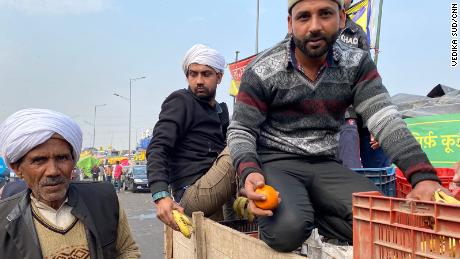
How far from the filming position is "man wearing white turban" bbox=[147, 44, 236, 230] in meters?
3.15

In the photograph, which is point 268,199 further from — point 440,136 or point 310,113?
point 440,136

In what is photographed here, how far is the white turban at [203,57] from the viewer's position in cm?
361

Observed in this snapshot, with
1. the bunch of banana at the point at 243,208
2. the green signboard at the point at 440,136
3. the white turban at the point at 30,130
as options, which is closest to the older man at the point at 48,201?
the white turban at the point at 30,130

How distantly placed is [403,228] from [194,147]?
7.53 feet

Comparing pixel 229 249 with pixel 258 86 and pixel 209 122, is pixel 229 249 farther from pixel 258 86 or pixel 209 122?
pixel 209 122

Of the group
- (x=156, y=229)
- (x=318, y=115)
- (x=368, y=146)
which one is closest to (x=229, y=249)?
(x=318, y=115)

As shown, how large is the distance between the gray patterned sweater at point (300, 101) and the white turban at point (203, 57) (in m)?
1.11

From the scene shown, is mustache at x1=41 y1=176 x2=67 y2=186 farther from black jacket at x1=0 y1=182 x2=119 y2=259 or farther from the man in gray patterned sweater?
the man in gray patterned sweater

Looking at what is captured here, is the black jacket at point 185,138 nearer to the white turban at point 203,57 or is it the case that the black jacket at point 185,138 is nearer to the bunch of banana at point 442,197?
the white turban at point 203,57

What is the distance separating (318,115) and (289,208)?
61 centimetres

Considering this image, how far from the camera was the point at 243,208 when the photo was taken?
329 centimetres

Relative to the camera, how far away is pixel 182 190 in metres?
3.44

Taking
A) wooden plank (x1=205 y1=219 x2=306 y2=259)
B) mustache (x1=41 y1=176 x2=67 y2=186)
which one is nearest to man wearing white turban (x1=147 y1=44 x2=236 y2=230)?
wooden plank (x1=205 y1=219 x2=306 y2=259)

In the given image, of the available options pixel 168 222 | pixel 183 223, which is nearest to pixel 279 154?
pixel 183 223
